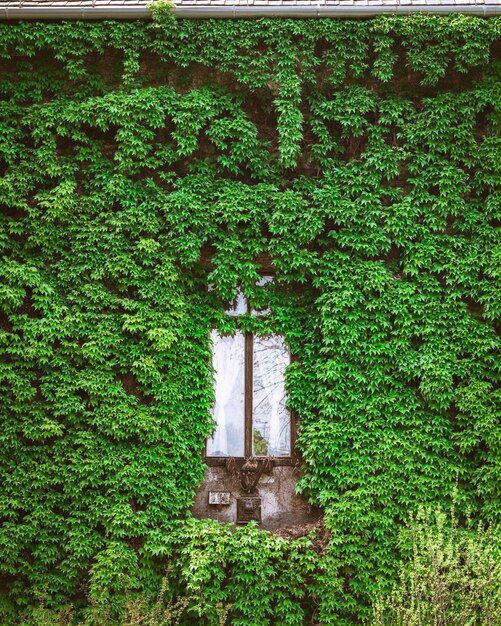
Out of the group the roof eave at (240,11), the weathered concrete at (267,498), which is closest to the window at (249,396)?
the weathered concrete at (267,498)

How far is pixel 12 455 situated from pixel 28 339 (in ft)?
4.51

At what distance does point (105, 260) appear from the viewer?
25.5 ft

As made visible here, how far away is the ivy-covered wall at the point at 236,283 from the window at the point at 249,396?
271 millimetres

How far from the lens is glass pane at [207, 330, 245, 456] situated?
789 cm

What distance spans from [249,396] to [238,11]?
16.0 ft

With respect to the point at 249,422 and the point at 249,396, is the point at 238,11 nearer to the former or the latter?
the point at 249,396

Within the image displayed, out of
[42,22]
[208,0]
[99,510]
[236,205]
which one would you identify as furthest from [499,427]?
[42,22]

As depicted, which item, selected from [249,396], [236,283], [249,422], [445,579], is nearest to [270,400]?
[249,396]

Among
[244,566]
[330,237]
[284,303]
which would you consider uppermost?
[330,237]

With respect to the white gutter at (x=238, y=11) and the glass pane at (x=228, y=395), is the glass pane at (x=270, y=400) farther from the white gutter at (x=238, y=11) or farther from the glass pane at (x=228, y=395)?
the white gutter at (x=238, y=11)

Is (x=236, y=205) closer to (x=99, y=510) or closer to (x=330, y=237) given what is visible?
(x=330, y=237)

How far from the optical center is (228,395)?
316 inches

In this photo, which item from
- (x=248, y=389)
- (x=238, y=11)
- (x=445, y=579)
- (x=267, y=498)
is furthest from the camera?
(x=248, y=389)

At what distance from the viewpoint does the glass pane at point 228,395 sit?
789 centimetres
